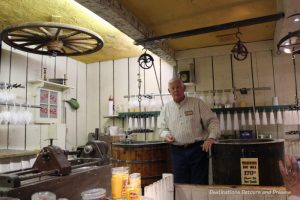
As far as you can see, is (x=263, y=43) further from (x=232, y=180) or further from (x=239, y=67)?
(x=232, y=180)

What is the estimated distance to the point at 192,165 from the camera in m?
3.33

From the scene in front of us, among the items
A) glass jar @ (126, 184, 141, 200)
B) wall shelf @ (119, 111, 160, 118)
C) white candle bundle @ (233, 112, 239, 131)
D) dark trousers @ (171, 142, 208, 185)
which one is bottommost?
dark trousers @ (171, 142, 208, 185)

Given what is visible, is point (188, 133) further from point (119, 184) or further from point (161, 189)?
point (119, 184)

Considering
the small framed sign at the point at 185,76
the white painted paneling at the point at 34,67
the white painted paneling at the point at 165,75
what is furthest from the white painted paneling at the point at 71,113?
the small framed sign at the point at 185,76

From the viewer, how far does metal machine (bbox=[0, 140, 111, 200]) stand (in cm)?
113

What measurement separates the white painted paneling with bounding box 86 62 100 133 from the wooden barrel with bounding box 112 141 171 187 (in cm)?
312

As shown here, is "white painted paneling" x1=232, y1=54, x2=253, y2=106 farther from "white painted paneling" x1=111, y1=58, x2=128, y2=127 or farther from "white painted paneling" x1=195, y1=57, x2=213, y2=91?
"white painted paneling" x1=111, y1=58, x2=128, y2=127

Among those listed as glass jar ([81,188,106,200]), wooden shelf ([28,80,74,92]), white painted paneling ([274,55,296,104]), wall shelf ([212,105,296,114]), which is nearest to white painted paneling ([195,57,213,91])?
wall shelf ([212,105,296,114])

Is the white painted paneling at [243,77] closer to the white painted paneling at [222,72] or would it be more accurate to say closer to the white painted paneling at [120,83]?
the white painted paneling at [222,72]

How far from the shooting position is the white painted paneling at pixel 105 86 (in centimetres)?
605

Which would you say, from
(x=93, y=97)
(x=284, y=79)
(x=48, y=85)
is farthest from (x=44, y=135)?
(x=284, y=79)

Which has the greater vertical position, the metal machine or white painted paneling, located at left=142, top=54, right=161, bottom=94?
white painted paneling, located at left=142, top=54, right=161, bottom=94

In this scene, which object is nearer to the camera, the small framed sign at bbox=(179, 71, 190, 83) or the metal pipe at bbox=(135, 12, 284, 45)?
the metal pipe at bbox=(135, 12, 284, 45)

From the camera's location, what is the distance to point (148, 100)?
5.16 meters
